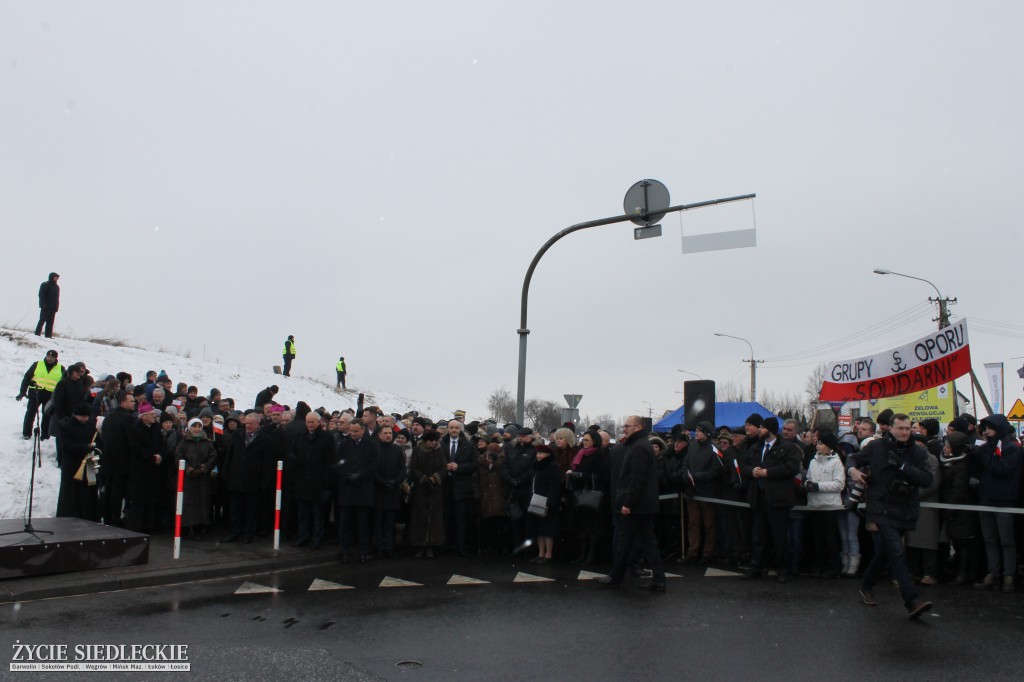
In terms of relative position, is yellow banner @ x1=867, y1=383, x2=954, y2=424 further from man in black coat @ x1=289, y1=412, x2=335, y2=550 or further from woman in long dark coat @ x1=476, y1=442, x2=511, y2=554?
man in black coat @ x1=289, y1=412, x2=335, y2=550

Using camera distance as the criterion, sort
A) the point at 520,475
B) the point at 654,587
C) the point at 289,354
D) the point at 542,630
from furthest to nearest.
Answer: the point at 289,354 < the point at 520,475 < the point at 654,587 < the point at 542,630

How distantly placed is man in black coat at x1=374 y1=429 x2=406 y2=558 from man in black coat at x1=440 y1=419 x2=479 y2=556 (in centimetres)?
88

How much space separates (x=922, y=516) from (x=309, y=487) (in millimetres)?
8378

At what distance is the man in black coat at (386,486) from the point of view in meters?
11.8

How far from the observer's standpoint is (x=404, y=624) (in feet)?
25.1

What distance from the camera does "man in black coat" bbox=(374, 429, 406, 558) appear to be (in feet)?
38.6

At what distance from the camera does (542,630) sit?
7.48m

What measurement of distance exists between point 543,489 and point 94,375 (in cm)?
1792

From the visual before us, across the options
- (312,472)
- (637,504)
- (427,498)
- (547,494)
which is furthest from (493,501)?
(637,504)

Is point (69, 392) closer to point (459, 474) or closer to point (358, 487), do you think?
point (358, 487)

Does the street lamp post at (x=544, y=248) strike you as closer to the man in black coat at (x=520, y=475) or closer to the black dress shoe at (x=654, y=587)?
the man in black coat at (x=520, y=475)

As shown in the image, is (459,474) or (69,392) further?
(69,392)

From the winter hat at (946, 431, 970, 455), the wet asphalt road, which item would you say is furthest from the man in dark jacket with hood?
the wet asphalt road

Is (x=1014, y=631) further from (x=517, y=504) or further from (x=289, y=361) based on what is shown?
(x=289, y=361)
